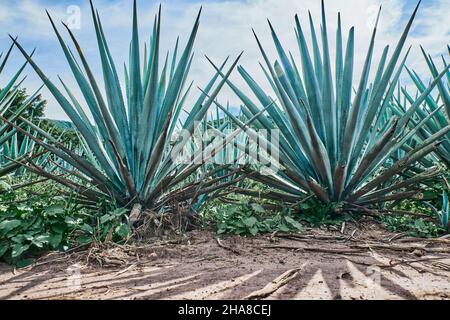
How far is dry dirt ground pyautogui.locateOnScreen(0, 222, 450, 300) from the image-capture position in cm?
113

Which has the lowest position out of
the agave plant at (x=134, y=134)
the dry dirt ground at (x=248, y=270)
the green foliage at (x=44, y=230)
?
the dry dirt ground at (x=248, y=270)

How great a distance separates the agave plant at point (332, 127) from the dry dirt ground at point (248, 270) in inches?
16.8

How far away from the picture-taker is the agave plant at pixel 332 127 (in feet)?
7.22

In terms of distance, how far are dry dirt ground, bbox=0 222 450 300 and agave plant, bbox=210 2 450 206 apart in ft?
1.40

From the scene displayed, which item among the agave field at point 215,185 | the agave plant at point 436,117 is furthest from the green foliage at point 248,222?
the agave plant at point 436,117

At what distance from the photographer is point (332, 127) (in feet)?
7.54

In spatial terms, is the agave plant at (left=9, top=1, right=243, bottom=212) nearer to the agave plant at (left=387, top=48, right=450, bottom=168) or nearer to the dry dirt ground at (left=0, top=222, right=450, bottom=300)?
the dry dirt ground at (left=0, top=222, right=450, bottom=300)

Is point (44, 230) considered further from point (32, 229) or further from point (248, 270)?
point (248, 270)

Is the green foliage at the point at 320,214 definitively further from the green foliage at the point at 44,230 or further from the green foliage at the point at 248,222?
the green foliage at the point at 44,230

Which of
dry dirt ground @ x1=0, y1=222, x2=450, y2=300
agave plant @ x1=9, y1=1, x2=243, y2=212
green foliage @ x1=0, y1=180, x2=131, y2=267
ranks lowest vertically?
dry dirt ground @ x1=0, y1=222, x2=450, y2=300

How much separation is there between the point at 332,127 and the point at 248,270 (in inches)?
48.2

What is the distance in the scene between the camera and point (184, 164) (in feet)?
7.15

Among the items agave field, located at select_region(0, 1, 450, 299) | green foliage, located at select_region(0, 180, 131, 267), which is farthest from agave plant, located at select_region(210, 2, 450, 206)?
green foliage, located at select_region(0, 180, 131, 267)
